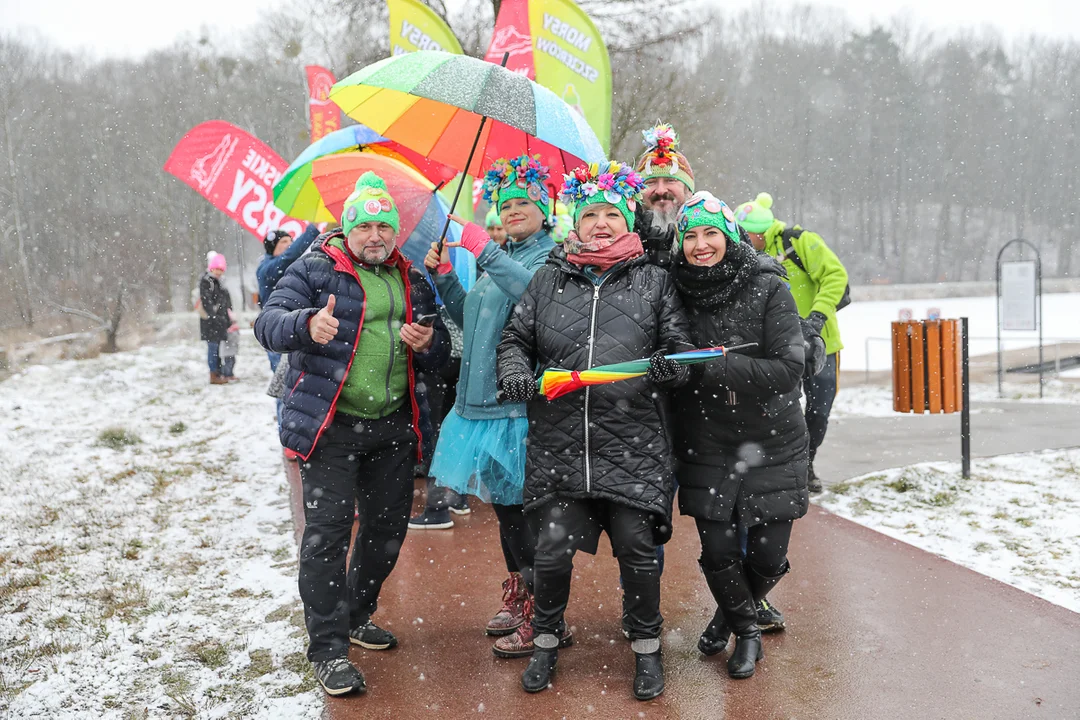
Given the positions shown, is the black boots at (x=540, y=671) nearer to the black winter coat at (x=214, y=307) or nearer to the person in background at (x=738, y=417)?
the person in background at (x=738, y=417)

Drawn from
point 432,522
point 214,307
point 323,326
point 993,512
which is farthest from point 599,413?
point 214,307

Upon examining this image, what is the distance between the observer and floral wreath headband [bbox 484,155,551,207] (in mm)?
3719

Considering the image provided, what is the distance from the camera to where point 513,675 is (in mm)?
3617

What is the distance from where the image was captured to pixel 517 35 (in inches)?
345

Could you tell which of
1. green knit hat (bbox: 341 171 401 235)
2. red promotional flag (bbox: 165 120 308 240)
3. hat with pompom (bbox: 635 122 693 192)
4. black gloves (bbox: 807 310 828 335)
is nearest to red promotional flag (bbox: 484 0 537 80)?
red promotional flag (bbox: 165 120 308 240)

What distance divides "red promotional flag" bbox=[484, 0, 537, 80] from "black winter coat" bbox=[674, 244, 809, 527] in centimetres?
584

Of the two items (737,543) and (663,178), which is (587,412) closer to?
(737,543)

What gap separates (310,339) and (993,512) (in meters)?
4.87

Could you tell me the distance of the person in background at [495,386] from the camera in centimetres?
367

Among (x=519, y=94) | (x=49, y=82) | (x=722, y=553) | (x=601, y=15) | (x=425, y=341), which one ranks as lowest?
(x=722, y=553)

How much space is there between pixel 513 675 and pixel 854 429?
6.95 m

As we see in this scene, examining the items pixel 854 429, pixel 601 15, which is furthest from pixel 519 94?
pixel 601 15

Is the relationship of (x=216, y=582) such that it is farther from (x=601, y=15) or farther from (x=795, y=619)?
(x=601, y=15)

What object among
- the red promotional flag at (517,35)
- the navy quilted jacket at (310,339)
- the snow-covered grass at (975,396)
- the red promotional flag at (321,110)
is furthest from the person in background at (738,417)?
the red promotional flag at (321,110)
